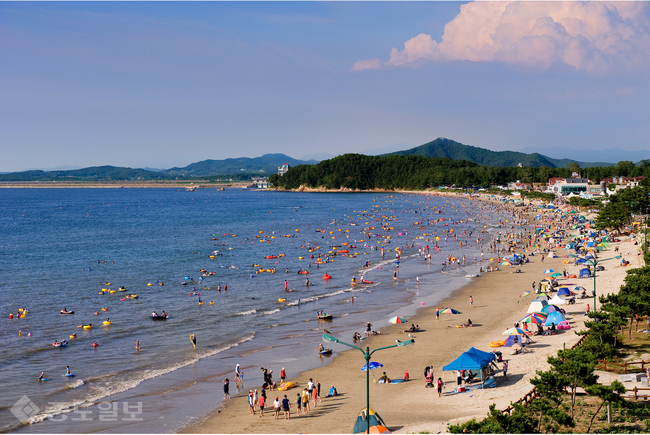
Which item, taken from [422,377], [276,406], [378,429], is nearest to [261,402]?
[276,406]

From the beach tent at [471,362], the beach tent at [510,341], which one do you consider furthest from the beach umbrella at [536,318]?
the beach tent at [471,362]

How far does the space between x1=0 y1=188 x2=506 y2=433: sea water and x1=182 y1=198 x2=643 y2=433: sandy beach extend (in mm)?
1738

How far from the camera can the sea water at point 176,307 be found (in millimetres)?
23859

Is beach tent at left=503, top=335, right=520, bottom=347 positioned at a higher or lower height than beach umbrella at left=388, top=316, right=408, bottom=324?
higher

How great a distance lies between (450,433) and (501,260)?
45.8 m

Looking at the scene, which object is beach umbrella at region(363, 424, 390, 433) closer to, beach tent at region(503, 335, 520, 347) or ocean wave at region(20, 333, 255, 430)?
beach tent at region(503, 335, 520, 347)

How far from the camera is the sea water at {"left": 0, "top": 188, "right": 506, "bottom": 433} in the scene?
2386cm

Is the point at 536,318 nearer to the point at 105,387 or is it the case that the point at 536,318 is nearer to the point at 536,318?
the point at 536,318

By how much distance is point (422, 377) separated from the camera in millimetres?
25469

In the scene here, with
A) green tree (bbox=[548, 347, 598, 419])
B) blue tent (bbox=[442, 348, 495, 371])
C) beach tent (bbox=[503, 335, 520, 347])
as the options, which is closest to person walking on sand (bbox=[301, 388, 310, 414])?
blue tent (bbox=[442, 348, 495, 371])

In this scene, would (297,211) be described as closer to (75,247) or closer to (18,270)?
(75,247)

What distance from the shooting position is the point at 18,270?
58531 mm

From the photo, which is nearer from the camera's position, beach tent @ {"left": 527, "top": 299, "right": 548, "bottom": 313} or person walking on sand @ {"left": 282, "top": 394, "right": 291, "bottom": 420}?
person walking on sand @ {"left": 282, "top": 394, "right": 291, "bottom": 420}

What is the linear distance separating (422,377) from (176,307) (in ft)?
76.3
